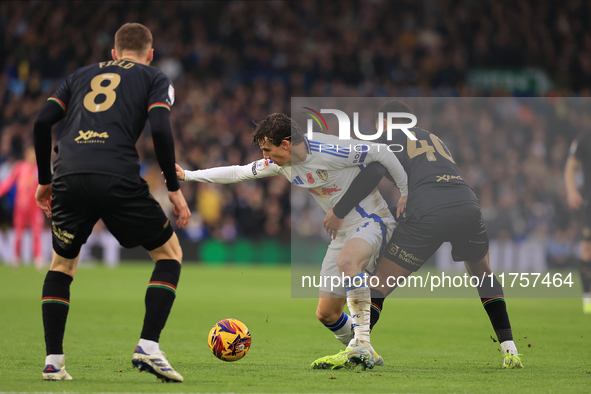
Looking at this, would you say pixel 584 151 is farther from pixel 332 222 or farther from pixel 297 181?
pixel 297 181

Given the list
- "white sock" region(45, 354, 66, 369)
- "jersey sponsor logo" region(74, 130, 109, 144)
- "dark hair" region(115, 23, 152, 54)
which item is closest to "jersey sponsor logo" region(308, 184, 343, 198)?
"dark hair" region(115, 23, 152, 54)

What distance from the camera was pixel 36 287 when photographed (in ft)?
38.5

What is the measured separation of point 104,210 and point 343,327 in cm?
229

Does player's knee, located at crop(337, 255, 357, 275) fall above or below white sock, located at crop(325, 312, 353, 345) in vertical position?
above

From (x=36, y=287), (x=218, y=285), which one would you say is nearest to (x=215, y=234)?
(x=218, y=285)

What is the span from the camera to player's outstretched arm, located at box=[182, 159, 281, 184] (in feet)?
18.1

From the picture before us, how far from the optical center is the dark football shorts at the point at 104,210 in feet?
13.9

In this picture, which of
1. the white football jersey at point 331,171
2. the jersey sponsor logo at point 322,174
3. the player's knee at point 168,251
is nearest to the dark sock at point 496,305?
the white football jersey at point 331,171

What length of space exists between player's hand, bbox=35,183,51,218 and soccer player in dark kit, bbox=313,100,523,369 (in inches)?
82.5

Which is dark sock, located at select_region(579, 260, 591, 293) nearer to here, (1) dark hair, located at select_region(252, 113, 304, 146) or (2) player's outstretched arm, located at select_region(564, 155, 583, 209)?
(2) player's outstretched arm, located at select_region(564, 155, 583, 209)

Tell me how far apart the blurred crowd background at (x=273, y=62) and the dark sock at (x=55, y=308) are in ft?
46.0

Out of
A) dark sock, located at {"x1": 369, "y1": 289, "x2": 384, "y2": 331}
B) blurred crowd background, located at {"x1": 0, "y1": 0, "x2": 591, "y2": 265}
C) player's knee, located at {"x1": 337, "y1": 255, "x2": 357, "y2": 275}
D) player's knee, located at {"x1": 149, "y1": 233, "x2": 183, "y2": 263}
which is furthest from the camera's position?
blurred crowd background, located at {"x1": 0, "y1": 0, "x2": 591, "y2": 265}

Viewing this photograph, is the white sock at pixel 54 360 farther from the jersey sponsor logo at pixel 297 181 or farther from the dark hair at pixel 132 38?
the jersey sponsor logo at pixel 297 181

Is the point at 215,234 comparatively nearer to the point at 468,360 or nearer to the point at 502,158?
the point at 502,158
